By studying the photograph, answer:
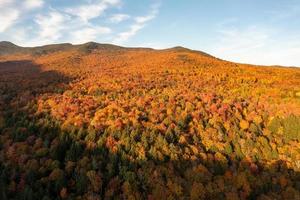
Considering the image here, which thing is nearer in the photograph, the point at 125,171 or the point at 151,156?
the point at 125,171

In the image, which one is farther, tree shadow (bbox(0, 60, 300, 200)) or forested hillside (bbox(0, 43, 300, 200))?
forested hillside (bbox(0, 43, 300, 200))

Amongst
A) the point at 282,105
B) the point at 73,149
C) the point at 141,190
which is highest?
the point at 282,105

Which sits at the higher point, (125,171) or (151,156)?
(151,156)

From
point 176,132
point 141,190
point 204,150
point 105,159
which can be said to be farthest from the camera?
point 176,132

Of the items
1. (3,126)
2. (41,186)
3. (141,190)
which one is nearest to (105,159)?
(141,190)

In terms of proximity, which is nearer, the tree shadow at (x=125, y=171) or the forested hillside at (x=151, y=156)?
the tree shadow at (x=125, y=171)

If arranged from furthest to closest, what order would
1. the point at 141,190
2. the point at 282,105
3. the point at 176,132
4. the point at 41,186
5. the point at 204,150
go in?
the point at 282,105
the point at 176,132
the point at 204,150
the point at 141,190
the point at 41,186

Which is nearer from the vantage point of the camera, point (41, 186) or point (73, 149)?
Answer: point (41, 186)

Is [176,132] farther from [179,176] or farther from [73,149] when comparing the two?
[73,149]
